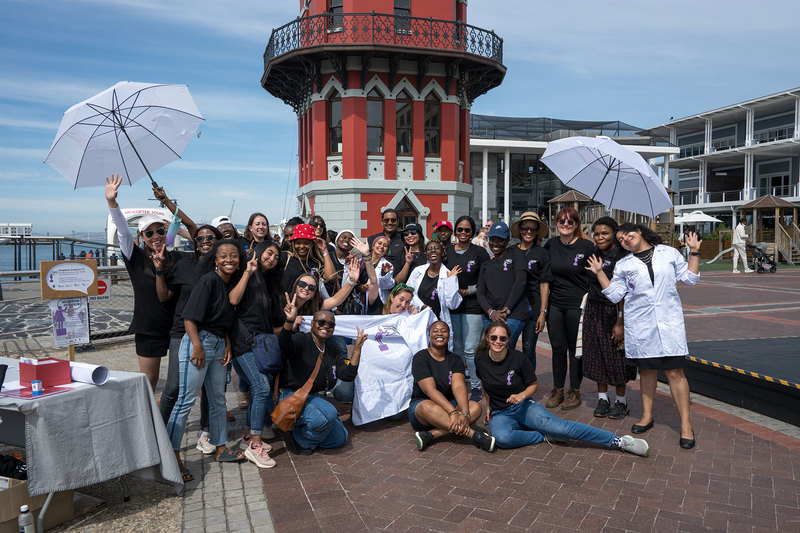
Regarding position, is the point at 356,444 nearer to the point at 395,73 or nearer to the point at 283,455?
the point at 283,455

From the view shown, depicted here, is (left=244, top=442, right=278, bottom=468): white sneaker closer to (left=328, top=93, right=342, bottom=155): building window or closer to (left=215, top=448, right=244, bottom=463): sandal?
(left=215, top=448, right=244, bottom=463): sandal

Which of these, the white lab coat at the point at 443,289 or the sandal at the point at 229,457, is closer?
the sandal at the point at 229,457

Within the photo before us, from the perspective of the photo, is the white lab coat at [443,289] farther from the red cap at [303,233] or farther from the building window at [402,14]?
the building window at [402,14]

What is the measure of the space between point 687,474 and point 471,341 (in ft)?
8.61

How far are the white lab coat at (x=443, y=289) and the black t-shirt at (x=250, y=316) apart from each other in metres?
2.00

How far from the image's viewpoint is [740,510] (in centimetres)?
379

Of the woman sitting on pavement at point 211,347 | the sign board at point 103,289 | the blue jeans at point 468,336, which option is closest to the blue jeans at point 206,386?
the woman sitting on pavement at point 211,347

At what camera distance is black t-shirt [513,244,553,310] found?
602cm

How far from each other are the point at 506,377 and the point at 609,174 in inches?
106

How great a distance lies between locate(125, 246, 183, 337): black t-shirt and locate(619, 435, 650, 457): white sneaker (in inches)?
164

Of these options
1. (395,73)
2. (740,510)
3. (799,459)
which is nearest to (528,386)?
(740,510)

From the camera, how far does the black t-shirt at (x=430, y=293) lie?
6363mm

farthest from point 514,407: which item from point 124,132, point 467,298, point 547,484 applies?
point 124,132

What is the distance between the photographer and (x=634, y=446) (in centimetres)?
475
